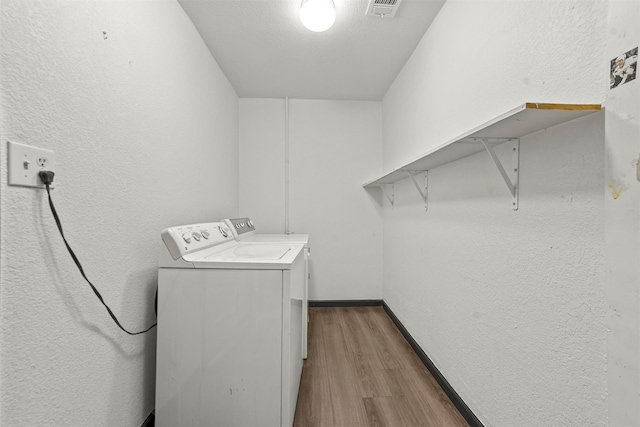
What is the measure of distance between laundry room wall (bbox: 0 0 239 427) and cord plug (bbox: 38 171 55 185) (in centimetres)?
4

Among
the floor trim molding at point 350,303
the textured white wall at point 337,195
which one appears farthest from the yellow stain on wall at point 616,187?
the floor trim molding at point 350,303

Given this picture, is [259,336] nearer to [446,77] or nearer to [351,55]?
[446,77]

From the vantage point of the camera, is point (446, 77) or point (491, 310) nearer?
point (491, 310)

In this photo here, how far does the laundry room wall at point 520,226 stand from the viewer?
0.81 metres

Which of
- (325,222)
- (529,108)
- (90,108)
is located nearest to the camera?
(529,108)

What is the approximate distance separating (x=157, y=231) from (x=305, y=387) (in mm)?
1260

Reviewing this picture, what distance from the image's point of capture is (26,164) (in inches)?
29.9

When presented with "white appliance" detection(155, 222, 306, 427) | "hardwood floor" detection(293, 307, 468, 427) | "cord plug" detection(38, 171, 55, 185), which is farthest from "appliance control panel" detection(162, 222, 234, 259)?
"hardwood floor" detection(293, 307, 468, 427)

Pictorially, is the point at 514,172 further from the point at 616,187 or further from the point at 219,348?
the point at 219,348

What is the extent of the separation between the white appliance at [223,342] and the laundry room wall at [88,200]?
16 cm

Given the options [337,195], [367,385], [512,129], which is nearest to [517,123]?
[512,129]

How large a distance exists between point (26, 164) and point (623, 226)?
5.16 feet

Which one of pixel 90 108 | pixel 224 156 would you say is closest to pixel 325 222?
pixel 224 156

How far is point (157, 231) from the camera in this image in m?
1.45
